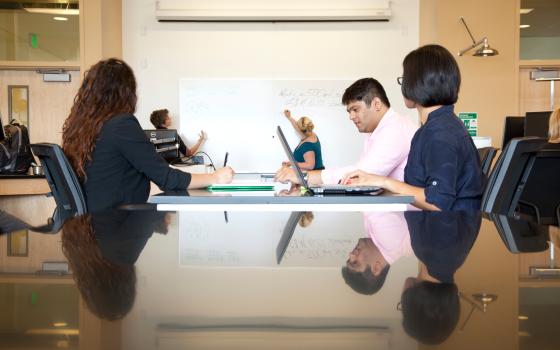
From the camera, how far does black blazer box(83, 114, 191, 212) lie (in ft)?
7.86

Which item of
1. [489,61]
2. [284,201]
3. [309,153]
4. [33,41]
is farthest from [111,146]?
[489,61]

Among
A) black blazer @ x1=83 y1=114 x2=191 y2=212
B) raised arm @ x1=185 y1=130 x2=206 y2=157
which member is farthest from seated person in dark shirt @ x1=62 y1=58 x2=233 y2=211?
raised arm @ x1=185 y1=130 x2=206 y2=157

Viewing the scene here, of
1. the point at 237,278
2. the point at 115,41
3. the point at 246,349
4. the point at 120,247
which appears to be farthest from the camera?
the point at 115,41

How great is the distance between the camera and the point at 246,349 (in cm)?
23

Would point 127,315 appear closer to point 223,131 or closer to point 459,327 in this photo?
point 459,327

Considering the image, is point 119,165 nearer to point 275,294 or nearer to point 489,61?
point 275,294

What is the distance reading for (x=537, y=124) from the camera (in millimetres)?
4551

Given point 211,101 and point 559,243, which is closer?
point 559,243

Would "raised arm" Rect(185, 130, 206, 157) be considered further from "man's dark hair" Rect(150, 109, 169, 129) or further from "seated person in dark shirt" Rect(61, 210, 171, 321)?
"seated person in dark shirt" Rect(61, 210, 171, 321)

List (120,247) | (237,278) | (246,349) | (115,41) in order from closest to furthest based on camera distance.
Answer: (246,349), (237,278), (120,247), (115,41)

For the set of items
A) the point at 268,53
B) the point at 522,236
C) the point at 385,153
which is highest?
the point at 268,53

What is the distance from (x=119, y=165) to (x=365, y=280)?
2204 mm

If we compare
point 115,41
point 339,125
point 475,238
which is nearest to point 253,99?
point 339,125

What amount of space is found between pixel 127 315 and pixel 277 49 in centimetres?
637
